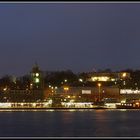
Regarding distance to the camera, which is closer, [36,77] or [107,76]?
[36,77]

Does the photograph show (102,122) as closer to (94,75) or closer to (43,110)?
(43,110)

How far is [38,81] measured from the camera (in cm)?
8694

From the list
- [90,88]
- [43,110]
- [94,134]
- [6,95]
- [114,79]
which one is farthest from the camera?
[114,79]

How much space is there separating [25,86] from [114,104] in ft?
46.2

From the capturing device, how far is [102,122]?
50344mm

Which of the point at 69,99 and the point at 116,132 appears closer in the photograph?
the point at 116,132

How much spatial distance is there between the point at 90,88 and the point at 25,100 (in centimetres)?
1004

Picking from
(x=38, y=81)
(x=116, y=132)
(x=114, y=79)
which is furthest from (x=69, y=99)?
(x=116, y=132)

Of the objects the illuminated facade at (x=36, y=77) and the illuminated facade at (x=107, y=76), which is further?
the illuminated facade at (x=107, y=76)

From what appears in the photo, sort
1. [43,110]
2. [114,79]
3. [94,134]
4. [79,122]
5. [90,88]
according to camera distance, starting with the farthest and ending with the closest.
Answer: [114,79]
[90,88]
[43,110]
[79,122]
[94,134]

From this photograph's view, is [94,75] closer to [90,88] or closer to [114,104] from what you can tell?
[90,88]

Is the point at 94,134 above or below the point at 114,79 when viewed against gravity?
below

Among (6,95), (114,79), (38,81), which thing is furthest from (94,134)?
(114,79)

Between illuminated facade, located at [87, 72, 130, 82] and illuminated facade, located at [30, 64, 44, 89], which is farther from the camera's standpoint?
illuminated facade, located at [87, 72, 130, 82]
